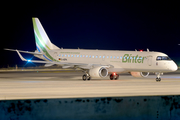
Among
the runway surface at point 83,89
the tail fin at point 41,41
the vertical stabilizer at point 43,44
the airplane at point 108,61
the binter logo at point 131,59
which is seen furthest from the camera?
the tail fin at point 41,41

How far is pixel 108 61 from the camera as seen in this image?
49062 millimetres

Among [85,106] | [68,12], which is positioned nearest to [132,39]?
[68,12]

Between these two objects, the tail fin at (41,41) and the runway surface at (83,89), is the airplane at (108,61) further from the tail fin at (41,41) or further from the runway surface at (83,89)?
the runway surface at (83,89)

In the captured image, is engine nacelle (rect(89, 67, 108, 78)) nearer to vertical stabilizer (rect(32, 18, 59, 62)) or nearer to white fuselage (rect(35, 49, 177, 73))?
white fuselage (rect(35, 49, 177, 73))

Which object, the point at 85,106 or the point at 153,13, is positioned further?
the point at 153,13

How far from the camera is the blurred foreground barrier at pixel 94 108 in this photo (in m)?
17.5

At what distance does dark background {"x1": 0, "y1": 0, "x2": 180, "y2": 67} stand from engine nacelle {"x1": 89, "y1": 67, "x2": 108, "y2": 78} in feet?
450

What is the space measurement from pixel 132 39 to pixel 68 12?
34984 mm

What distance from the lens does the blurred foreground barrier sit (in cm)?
1748

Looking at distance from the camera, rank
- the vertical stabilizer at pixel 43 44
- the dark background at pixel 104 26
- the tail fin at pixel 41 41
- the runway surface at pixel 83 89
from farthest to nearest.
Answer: the dark background at pixel 104 26, the tail fin at pixel 41 41, the vertical stabilizer at pixel 43 44, the runway surface at pixel 83 89

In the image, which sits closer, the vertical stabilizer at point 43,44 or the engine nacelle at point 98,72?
the engine nacelle at point 98,72

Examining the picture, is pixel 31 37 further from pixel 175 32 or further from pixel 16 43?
pixel 175 32

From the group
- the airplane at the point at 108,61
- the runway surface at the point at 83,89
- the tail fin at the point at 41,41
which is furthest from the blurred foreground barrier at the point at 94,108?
the tail fin at the point at 41,41

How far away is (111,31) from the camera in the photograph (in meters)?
193
